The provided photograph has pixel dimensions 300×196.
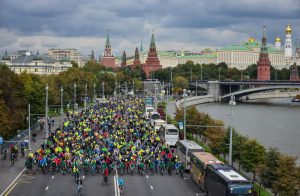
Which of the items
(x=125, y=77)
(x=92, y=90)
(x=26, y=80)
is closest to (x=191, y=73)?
(x=125, y=77)

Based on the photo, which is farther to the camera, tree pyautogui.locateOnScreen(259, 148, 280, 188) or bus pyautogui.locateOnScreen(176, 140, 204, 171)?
bus pyautogui.locateOnScreen(176, 140, 204, 171)

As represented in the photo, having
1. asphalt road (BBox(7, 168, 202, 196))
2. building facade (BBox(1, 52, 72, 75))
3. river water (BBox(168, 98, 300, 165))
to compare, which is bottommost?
river water (BBox(168, 98, 300, 165))

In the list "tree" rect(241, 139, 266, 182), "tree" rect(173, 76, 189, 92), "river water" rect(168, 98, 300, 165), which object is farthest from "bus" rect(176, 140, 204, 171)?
"tree" rect(173, 76, 189, 92)

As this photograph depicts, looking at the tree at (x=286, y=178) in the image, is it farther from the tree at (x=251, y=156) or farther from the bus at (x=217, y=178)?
the tree at (x=251, y=156)

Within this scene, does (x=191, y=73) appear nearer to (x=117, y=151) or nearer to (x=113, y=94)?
(x=113, y=94)

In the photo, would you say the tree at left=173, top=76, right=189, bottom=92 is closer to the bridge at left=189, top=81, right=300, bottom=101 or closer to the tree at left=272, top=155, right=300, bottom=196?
the bridge at left=189, top=81, right=300, bottom=101

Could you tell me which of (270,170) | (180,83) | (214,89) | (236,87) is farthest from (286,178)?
(180,83)
